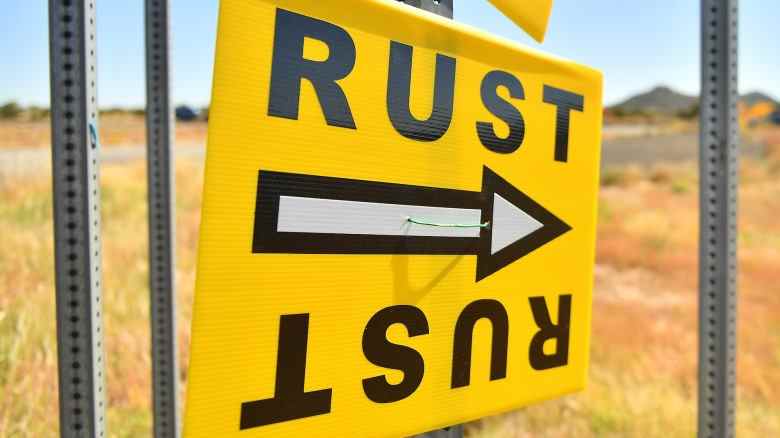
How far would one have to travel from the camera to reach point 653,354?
3375 mm

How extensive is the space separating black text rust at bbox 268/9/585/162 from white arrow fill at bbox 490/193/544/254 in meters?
0.07

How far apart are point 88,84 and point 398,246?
0.39 metres

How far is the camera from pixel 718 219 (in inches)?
43.3

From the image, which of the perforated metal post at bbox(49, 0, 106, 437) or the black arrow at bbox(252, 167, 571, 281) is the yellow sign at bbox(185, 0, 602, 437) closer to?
the black arrow at bbox(252, 167, 571, 281)

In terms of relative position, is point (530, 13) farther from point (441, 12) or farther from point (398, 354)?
point (398, 354)

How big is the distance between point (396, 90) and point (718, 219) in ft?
2.22

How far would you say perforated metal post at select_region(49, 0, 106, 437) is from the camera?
67cm

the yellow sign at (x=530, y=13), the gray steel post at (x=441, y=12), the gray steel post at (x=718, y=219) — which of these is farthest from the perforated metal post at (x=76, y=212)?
the gray steel post at (x=718, y=219)

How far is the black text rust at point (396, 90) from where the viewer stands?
2.19 feet

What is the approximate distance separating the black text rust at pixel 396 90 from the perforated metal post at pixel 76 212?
21 centimetres

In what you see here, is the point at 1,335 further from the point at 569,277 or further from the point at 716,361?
the point at 716,361

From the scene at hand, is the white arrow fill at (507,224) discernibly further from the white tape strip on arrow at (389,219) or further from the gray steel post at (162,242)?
the gray steel post at (162,242)

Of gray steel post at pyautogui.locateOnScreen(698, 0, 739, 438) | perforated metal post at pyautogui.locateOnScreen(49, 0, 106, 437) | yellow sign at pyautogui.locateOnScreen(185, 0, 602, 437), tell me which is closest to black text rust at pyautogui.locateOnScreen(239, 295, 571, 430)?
yellow sign at pyautogui.locateOnScreen(185, 0, 602, 437)

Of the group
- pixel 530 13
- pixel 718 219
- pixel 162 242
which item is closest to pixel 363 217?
pixel 530 13
